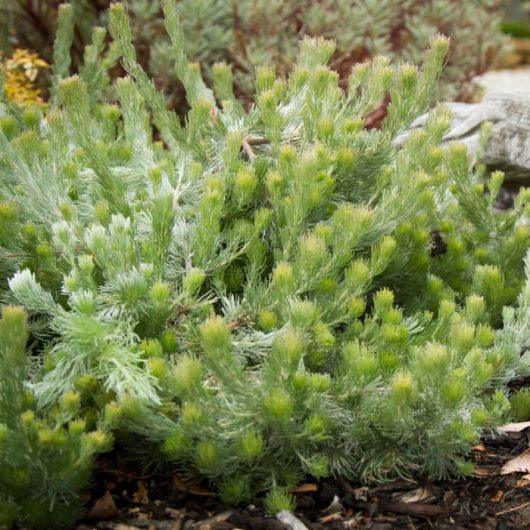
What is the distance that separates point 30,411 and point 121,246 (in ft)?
1.72

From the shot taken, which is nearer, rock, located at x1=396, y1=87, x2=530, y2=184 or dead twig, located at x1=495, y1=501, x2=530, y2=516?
dead twig, located at x1=495, y1=501, x2=530, y2=516

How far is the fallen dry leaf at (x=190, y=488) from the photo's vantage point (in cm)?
213

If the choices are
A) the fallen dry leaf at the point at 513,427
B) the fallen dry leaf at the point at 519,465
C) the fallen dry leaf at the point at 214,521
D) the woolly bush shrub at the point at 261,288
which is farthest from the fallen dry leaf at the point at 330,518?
the fallen dry leaf at the point at 513,427

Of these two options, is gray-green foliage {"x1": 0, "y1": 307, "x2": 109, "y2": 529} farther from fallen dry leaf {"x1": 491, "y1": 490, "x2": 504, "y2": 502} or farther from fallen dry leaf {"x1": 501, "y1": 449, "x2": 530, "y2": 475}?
fallen dry leaf {"x1": 501, "y1": 449, "x2": 530, "y2": 475}

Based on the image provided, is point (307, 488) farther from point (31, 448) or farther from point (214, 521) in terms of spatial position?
point (31, 448)

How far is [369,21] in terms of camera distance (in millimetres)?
5520

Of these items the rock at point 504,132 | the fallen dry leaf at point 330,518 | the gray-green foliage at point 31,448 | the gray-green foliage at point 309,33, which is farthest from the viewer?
the gray-green foliage at point 309,33

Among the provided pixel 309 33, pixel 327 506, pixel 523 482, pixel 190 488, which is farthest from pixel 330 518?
pixel 309 33

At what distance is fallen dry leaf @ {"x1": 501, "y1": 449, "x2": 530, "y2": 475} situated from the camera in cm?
235

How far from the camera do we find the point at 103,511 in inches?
80.4

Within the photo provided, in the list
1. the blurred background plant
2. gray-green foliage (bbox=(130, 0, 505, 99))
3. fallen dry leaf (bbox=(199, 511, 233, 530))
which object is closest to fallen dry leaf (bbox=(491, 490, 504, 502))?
fallen dry leaf (bbox=(199, 511, 233, 530))

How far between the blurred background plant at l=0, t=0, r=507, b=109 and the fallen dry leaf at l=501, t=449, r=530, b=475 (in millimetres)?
3374

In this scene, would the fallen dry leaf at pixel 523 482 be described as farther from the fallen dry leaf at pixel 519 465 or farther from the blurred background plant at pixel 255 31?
the blurred background plant at pixel 255 31

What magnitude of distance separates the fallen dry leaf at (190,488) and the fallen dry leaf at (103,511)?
19 centimetres
